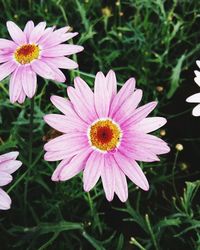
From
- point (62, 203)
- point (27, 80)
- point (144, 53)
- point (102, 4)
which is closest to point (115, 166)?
point (27, 80)

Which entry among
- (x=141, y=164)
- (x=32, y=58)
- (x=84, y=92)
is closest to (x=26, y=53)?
(x=32, y=58)

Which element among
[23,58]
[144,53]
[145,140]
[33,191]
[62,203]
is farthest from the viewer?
[144,53]

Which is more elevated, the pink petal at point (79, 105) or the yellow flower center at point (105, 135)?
the pink petal at point (79, 105)

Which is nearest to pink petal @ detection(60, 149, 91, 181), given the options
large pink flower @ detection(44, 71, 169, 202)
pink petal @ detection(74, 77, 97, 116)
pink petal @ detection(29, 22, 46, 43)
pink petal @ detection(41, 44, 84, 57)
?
large pink flower @ detection(44, 71, 169, 202)

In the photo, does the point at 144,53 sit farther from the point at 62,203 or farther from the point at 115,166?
the point at 115,166

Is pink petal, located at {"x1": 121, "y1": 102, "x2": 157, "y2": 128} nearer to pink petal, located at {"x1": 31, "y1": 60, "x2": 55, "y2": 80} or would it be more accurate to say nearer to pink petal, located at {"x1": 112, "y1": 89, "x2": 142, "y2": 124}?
pink petal, located at {"x1": 112, "y1": 89, "x2": 142, "y2": 124}

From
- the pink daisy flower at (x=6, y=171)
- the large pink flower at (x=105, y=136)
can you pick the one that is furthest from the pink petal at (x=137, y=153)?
the pink daisy flower at (x=6, y=171)

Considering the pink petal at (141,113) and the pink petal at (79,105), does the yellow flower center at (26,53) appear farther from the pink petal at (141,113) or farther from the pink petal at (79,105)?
the pink petal at (141,113)
